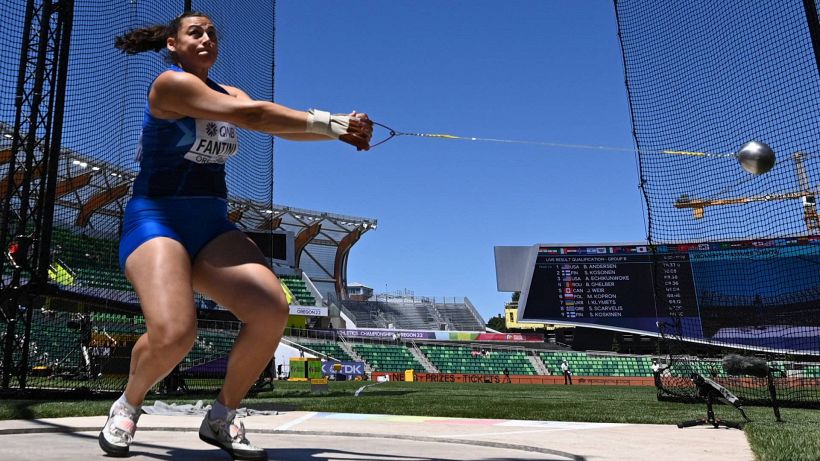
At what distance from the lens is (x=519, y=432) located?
17.2ft

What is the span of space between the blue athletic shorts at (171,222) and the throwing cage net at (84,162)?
791cm

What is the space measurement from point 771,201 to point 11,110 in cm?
1380

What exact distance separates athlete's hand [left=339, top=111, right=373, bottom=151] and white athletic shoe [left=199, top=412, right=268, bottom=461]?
1.58 meters

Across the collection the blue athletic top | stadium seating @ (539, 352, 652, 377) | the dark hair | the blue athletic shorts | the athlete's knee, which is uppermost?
the dark hair

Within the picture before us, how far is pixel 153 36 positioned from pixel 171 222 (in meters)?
1.14

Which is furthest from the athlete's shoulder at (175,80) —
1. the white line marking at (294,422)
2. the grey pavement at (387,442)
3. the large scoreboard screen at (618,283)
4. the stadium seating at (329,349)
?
the stadium seating at (329,349)

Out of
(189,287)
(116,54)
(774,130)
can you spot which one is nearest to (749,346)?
(774,130)

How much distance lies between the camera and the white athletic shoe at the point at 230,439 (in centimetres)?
317

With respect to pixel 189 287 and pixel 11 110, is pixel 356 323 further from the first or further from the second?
pixel 189 287

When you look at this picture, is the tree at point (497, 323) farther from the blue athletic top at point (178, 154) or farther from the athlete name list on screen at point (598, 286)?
the blue athletic top at point (178, 154)

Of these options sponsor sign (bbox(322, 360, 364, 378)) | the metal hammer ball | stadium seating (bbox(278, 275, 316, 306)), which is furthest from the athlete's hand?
stadium seating (bbox(278, 275, 316, 306))

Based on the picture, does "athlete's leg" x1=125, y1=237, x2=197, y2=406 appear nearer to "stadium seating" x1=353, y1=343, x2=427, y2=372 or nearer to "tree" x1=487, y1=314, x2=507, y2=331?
"stadium seating" x1=353, y1=343, x2=427, y2=372

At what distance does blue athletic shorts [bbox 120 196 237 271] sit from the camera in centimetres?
321

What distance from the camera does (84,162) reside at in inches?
549
